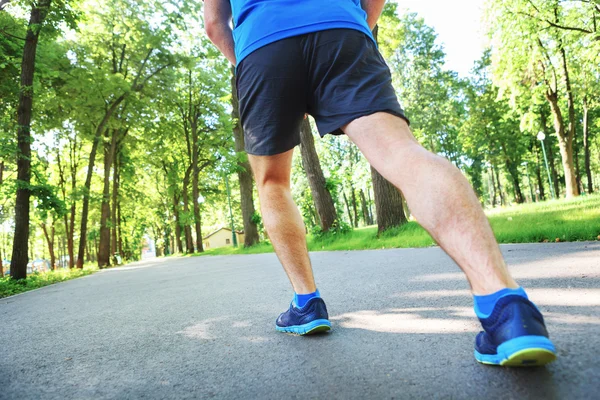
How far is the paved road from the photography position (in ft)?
4.25

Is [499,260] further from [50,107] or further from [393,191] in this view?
[50,107]

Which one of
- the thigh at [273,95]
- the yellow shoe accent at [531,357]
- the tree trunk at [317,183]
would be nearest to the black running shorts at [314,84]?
the thigh at [273,95]

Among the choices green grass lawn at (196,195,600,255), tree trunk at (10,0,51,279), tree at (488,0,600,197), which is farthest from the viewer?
tree at (488,0,600,197)

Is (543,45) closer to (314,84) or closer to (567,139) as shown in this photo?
(567,139)

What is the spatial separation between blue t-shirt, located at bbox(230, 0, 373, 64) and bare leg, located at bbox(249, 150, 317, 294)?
1.97 ft

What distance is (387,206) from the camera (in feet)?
30.6

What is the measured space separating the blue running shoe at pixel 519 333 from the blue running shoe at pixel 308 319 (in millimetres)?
954

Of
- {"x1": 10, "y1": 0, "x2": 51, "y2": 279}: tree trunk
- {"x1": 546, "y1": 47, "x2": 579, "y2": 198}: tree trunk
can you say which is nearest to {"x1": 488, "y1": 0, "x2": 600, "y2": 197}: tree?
{"x1": 546, "y1": 47, "x2": 579, "y2": 198}: tree trunk

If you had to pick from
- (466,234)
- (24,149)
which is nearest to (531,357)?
(466,234)

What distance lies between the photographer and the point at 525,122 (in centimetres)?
1841

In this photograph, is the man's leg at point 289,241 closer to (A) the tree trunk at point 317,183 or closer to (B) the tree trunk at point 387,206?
(B) the tree trunk at point 387,206

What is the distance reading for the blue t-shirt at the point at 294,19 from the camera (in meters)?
1.72

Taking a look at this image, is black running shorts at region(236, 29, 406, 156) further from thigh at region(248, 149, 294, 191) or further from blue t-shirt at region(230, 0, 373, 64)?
thigh at region(248, 149, 294, 191)

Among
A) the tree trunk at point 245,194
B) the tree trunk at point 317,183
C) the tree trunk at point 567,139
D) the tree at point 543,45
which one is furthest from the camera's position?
the tree trunk at point 245,194
